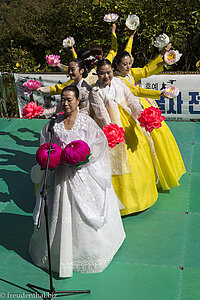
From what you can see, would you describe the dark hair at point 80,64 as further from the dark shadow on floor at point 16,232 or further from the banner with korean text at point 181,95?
the banner with korean text at point 181,95

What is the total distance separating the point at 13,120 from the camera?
40.4ft

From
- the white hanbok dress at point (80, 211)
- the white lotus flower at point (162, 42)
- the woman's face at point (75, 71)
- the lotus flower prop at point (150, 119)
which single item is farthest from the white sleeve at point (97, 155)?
the white lotus flower at point (162, 42)

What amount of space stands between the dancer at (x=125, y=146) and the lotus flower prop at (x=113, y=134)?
A: 396 mm

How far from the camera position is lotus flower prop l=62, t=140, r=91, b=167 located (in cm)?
524

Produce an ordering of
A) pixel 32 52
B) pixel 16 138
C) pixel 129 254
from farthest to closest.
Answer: pixel 32 52 < pixel 16 138 < pixel 129 254

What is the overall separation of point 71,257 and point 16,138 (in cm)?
578

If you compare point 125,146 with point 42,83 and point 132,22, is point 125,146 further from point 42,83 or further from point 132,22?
point 42,83

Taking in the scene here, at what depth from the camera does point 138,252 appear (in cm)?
604

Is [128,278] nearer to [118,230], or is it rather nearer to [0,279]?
[118,230]

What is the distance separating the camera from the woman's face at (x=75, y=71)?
287 inches

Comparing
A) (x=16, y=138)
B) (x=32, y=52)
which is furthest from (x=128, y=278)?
(x=32, y=52)

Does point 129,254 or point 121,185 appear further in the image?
point 121,185

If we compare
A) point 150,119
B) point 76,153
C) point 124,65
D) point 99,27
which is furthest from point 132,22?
point 99,27

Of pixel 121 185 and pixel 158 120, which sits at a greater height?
pixel 158 120
